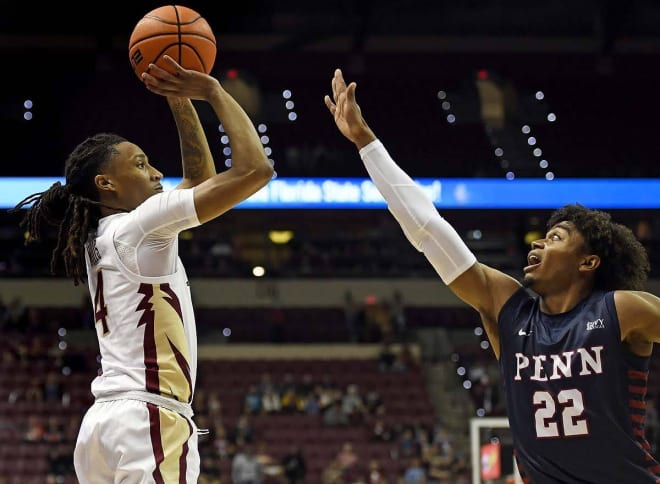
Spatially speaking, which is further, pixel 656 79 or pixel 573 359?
pixel 656 79

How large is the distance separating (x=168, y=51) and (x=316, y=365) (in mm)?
15964

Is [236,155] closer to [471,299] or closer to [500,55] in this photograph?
[471,299]

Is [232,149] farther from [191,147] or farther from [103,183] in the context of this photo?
[191,147]

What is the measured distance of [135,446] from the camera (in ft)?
10.3

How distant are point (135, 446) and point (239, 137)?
1.03 m

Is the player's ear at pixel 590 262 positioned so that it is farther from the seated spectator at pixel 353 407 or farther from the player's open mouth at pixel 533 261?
the seated spectator at pixel 353 407

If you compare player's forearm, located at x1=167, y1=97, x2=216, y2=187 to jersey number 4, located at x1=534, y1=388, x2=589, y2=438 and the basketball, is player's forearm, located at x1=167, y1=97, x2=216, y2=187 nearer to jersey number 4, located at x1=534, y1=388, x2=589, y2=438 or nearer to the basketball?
the basketball

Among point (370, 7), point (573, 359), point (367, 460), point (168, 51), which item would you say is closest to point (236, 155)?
point (168, 51)

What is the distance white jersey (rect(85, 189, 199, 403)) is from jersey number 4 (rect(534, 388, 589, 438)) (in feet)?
3.72

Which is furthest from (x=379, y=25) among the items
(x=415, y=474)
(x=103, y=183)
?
(x=103, y=183)

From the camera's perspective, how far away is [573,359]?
3.01 metres

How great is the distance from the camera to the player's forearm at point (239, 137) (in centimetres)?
322

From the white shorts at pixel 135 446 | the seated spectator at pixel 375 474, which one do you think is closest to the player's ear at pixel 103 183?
the white shorts at pixel 135 446

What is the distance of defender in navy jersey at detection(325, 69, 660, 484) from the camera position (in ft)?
9.62
